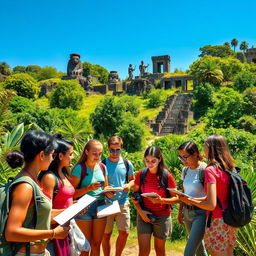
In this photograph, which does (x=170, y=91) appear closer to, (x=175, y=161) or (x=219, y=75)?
(x=219, y=75)

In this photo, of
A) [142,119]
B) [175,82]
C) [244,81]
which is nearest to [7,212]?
[142,119]

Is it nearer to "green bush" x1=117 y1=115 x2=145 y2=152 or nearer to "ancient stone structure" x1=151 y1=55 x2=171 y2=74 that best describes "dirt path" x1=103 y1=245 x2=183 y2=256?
"green bush" x1=117 y1=115 x2=145 y2=152

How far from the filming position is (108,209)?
10.2 feet

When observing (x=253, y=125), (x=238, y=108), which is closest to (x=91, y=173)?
(x=253, y=125)

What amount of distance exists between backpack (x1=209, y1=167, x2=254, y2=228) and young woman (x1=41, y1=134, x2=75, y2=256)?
160 centimetres

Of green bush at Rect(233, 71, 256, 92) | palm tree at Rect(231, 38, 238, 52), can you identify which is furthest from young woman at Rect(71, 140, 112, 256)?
palm tree at Rect(231, 38, 238, 52)

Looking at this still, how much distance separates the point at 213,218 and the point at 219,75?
89.5ft

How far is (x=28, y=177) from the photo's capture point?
1849mm

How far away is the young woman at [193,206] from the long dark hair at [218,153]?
1.25 feet

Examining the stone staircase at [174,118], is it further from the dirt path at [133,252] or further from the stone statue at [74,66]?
the stone statue at [74,66]

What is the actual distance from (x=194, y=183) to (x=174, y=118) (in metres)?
22.7

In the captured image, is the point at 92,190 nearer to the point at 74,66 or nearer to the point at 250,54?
the point at 74,66

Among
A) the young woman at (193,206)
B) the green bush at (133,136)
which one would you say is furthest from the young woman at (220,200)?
the green bush at (133,136)

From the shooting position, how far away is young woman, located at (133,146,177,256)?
10.6 feet
